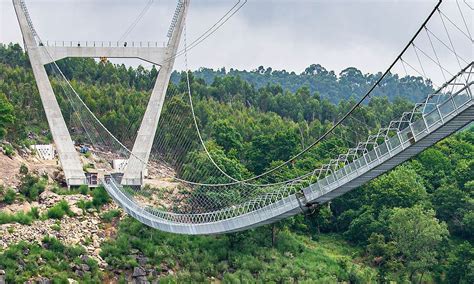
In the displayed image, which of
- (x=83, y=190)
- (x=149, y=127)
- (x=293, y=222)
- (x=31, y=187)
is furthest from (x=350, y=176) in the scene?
(x=31, y=187)

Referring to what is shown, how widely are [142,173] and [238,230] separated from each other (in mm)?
4964

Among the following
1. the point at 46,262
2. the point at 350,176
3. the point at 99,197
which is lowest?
the point at 350,176

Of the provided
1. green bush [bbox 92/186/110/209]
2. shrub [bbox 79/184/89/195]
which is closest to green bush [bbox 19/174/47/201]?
shrub [bbox 79/184/89/195]

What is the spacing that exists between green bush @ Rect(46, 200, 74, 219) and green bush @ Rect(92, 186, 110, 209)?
867mm

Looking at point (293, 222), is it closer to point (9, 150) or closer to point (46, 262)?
point (46, 262)

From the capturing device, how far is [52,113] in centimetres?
2895

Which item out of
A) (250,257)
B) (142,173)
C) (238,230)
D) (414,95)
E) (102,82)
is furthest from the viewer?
(414,95)

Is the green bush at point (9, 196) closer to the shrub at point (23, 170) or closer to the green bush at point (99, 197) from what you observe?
the shrub at point (23, 170)

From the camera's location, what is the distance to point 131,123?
34.3 meters

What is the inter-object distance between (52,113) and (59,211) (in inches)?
114

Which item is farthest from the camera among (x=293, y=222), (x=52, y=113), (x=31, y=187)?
(x=293, y=222)

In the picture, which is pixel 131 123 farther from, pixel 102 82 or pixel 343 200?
pixel 102 82

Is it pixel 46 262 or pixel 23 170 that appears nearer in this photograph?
pixel 46 262

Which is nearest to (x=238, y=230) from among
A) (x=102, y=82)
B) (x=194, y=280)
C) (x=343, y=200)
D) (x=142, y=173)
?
(x=194, y=280)
